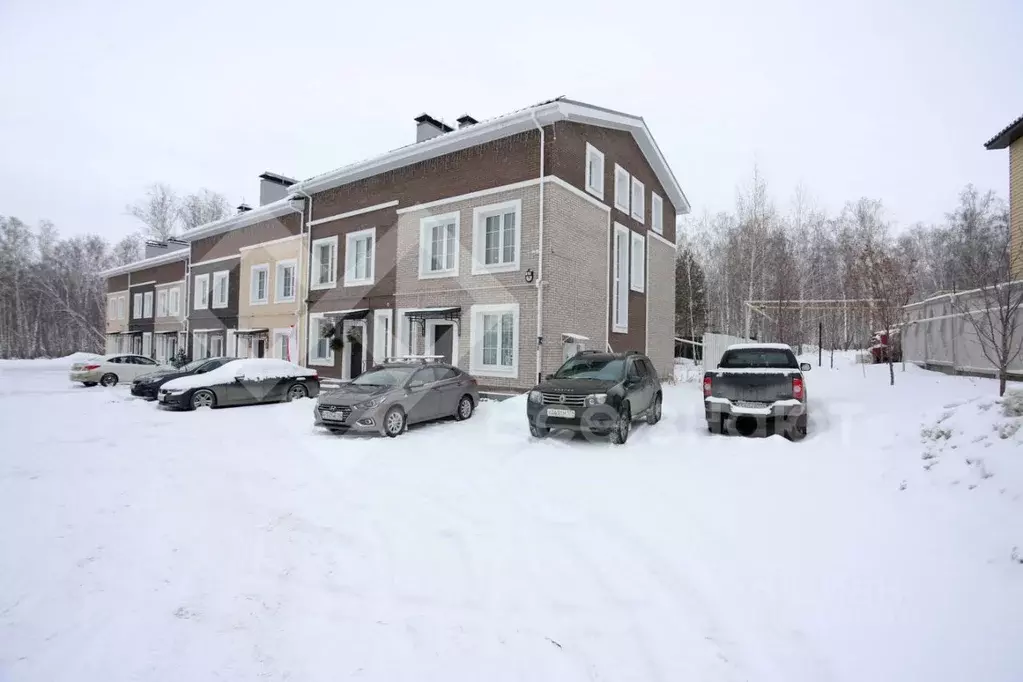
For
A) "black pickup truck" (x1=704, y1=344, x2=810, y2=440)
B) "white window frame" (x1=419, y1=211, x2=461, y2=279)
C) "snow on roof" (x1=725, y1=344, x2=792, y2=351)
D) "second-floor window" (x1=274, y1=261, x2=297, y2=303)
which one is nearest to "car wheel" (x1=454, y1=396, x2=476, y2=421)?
"white window frame" (x1=419, y1=211, x2=461, y2=279)

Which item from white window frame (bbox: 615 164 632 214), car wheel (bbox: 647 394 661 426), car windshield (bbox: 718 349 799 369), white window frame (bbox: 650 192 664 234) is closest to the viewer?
car windshield (bbox: 718 349 799 369)

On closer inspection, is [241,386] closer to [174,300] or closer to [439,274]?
[439,274]

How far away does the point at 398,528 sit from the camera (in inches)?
199

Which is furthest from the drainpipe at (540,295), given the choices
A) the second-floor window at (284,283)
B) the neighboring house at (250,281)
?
the second-floor window at (284,283)

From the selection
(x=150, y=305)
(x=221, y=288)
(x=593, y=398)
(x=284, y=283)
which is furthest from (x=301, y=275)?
(x=150, y=305)

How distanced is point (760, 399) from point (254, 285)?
22.3 meters

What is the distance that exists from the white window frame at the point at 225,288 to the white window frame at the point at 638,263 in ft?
64.5

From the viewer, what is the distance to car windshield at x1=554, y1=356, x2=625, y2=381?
30.7 feet

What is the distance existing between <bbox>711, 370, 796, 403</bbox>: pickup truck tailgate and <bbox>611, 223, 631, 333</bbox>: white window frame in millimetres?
7751

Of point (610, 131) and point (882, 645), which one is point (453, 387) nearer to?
point (882, 645)

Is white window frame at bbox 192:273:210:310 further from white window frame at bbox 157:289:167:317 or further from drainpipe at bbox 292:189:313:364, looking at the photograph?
drainpipe at bbox 292:189:313:364

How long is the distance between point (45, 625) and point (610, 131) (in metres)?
16.9

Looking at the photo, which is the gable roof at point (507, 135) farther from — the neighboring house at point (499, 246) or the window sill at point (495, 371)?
the window sill at point (495, 371)

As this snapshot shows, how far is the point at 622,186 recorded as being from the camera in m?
17.5
